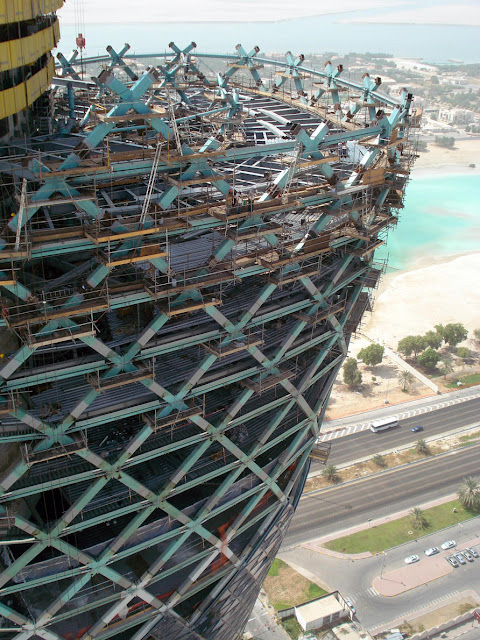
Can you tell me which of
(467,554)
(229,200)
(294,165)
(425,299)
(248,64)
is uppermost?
(248,64)

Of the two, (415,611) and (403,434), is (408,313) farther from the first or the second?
(415,611)

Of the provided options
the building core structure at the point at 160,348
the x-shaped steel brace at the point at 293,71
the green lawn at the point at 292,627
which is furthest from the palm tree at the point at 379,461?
the building core structure at the point at 160,348

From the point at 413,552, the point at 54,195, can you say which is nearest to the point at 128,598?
the point at 54,195

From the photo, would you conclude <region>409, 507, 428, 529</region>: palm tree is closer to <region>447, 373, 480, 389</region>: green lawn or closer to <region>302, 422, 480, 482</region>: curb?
<region>302, 422, 480, 482</region>: curb

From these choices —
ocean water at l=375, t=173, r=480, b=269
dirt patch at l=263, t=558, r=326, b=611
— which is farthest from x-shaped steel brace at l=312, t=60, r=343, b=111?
ocean water at l=375, t=173, r=480, b=269

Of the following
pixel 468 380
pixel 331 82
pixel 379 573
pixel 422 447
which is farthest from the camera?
pixel 468 380

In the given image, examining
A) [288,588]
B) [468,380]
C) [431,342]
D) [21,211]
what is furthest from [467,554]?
[21,211]
